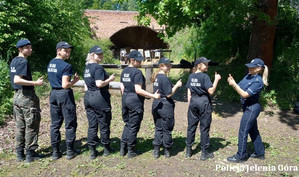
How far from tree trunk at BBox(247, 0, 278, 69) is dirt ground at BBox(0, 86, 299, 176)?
8.71ft

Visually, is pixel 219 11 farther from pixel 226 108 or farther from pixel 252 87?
pixel 252 87

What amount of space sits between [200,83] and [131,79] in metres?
1.23

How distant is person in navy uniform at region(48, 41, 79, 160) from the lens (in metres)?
4.44

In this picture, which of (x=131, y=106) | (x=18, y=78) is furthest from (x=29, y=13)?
(x=131, y=106)

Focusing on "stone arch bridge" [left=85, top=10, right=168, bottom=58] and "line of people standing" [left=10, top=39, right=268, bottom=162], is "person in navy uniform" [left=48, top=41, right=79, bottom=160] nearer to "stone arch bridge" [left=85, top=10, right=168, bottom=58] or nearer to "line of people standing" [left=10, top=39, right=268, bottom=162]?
"line of people standing" [left=10, top=39, right=268, bottom=162]

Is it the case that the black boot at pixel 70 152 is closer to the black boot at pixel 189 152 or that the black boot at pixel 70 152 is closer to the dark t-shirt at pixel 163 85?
the dark t-shirt at pixel 163 85

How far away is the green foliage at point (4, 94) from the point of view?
651 cm

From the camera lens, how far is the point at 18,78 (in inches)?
170


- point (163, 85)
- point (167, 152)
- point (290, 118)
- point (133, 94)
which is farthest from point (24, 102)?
point (290, 118)

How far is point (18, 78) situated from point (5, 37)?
18.8 feet

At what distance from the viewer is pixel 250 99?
4496mm

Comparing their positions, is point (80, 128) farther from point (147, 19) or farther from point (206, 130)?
point (147, 19)

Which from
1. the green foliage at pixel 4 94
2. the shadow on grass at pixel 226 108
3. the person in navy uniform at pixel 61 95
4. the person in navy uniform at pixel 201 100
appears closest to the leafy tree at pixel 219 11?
the shadow on grass at pixel 226 108

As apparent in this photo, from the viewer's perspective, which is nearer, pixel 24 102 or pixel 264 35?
pixel 24 102
